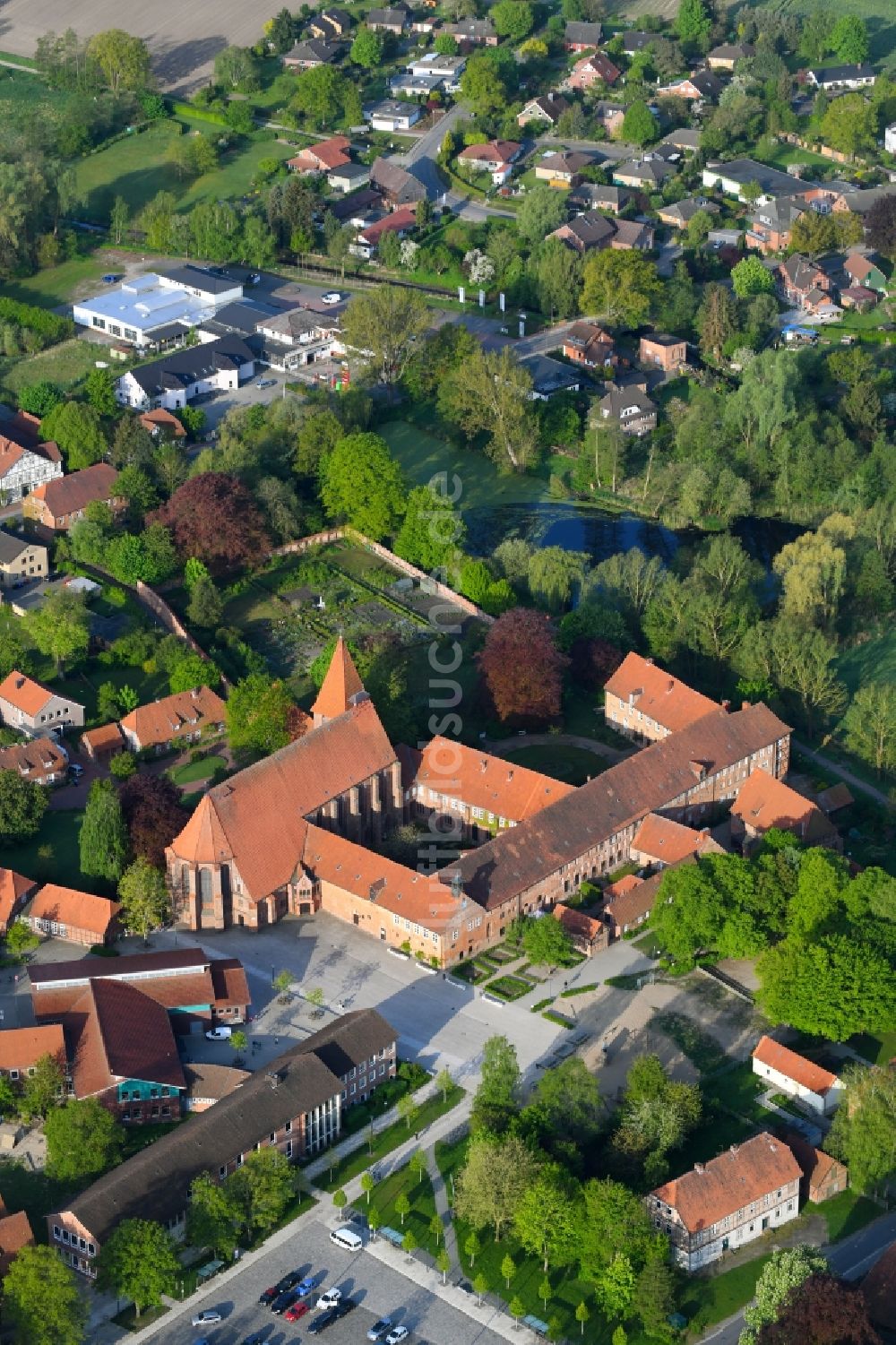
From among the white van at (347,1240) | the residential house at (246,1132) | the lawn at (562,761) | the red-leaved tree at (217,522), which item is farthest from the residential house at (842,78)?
the white van at (347,1240)

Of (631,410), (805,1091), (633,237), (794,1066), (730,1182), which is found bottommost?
(805,1091)

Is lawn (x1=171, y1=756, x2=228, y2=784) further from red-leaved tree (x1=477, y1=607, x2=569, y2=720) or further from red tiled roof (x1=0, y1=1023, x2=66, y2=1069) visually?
red tiled roof (x1=0, y1=1023, x2=66, y2=1069)

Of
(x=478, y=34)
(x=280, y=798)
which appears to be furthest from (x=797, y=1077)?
(x=478, y=34)

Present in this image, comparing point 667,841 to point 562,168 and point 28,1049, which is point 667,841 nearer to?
point 28,1049

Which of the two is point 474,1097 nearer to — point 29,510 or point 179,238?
point 29,510

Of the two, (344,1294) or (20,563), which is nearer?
(344,1294)

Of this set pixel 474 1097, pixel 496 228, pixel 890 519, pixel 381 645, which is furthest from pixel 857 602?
pixel 496 228

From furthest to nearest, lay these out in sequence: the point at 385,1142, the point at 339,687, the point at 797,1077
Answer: the point at 339,687, the point at 797,1077, the point at 385,1142
